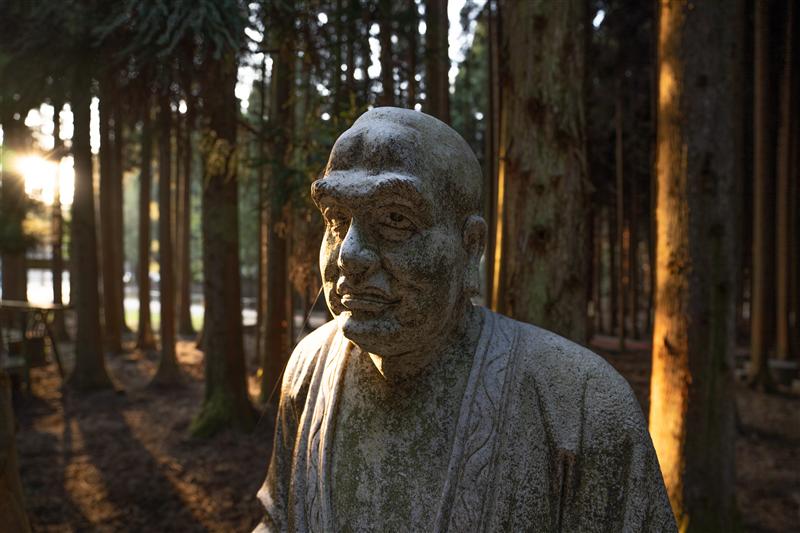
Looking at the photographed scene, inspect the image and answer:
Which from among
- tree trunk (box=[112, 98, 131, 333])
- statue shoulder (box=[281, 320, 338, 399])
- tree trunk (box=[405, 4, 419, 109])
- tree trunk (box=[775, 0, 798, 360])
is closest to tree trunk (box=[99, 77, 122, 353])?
tree trunk (box=[112, 98, 131, 333])

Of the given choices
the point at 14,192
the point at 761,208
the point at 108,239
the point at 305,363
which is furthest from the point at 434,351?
the point at 108,239

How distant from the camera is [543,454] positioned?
157cm

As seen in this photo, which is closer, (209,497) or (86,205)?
(209,497)

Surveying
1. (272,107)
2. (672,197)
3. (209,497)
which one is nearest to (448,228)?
(672,197)

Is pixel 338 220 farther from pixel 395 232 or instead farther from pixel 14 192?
pixel 14 192

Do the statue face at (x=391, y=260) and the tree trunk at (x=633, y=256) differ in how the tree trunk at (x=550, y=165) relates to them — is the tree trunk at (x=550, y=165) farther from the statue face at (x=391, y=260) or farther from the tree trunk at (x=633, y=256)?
the tree trunk at (x=633, y=256)

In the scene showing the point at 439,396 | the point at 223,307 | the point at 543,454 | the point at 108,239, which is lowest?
the point at 223,307

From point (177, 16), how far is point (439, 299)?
13.9 feet

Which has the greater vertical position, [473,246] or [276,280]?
[473,246]

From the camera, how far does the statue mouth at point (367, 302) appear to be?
1.56 metres

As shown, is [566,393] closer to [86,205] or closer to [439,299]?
[439,299]

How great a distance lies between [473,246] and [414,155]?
335 millimetres

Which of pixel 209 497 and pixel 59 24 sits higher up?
A: pixel 59 24

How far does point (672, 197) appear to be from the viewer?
4.89 meters
